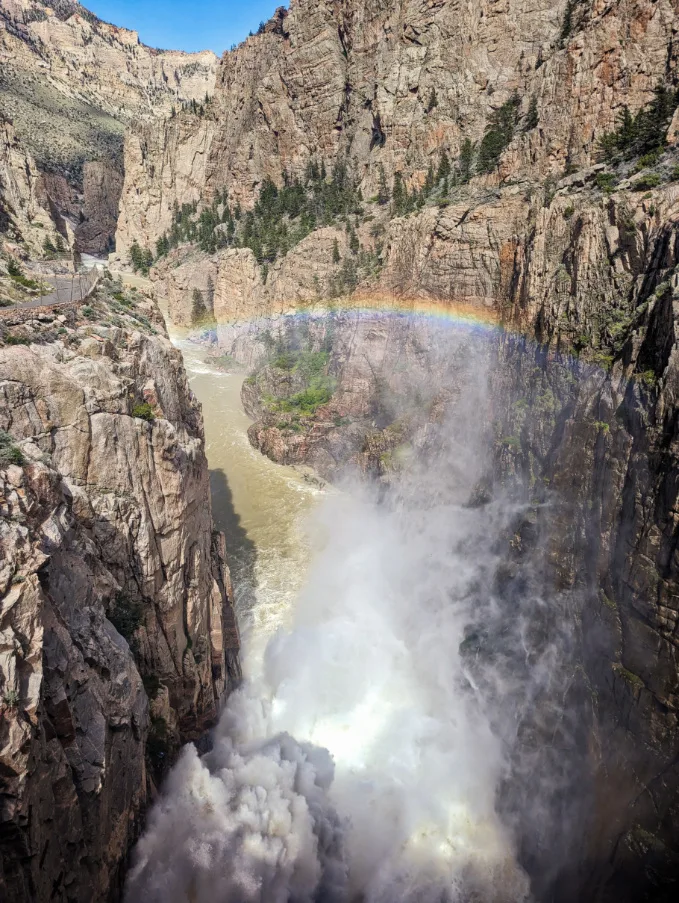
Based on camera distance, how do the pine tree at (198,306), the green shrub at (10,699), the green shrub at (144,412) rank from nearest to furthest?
the green shrub at (10,699) → the green shrub at (144,412) → the pine tree at (198,306)

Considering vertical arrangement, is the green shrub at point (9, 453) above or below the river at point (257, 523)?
above

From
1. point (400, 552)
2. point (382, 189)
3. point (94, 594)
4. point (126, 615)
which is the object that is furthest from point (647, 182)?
point (382, 189)

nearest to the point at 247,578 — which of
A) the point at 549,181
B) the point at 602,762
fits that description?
the point at 602,762

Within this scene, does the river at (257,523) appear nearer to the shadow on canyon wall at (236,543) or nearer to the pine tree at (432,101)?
the shadow on canyon wall at (236,543)

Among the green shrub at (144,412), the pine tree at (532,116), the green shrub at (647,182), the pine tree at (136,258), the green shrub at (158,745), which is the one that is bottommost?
the green shrub at (158,745)

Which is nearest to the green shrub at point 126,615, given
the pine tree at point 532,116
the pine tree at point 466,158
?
the pine tree at point 532,116

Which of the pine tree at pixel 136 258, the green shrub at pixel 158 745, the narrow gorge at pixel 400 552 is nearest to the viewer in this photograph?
the narrow gorge at pixel 400 552

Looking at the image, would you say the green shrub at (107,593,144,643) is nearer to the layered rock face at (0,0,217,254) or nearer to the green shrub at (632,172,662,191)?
the green shrub at (632,172,662,191)
